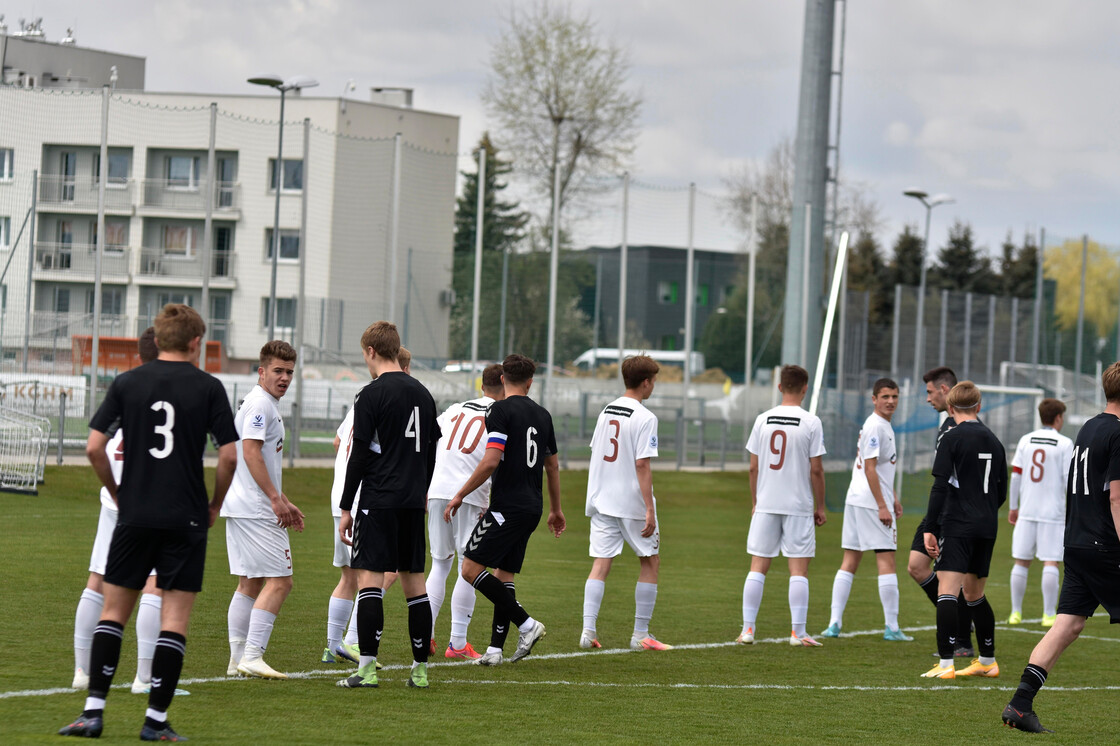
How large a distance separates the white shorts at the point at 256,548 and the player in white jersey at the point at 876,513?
17.1ft

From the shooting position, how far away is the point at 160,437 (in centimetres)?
589

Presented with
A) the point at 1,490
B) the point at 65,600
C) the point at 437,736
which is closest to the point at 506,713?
the point at 437,736

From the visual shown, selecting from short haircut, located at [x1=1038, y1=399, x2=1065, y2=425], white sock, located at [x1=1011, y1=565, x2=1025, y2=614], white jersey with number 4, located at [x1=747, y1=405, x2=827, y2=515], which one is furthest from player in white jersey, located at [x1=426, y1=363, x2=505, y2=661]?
white sock, located at [x1=1011, y1=565, x2=1025, y2=614]

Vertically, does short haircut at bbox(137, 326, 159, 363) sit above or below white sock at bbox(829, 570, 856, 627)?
above

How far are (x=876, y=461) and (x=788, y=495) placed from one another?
1000 millimetres

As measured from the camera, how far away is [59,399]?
72.5 ft

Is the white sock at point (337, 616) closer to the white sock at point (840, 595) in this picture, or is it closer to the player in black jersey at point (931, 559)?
the player in black jersey at point (931, 559)

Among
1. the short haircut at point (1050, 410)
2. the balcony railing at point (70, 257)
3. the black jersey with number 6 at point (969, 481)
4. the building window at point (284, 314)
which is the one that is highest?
the balcony railing at point (70, 257)

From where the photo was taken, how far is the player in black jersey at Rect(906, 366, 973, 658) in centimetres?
967

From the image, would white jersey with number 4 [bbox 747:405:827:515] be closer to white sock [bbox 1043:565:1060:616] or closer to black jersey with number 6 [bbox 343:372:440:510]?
white sock [bbox 1043:565:1060:616]

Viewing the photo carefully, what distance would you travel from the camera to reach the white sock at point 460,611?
902 cm

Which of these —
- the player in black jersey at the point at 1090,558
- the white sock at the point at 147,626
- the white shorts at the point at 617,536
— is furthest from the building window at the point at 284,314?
the player in black jersey at the point at 1090,558

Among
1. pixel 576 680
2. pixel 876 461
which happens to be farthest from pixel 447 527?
pixel 876 461

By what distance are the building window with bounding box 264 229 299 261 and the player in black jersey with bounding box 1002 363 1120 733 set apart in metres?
22.2
